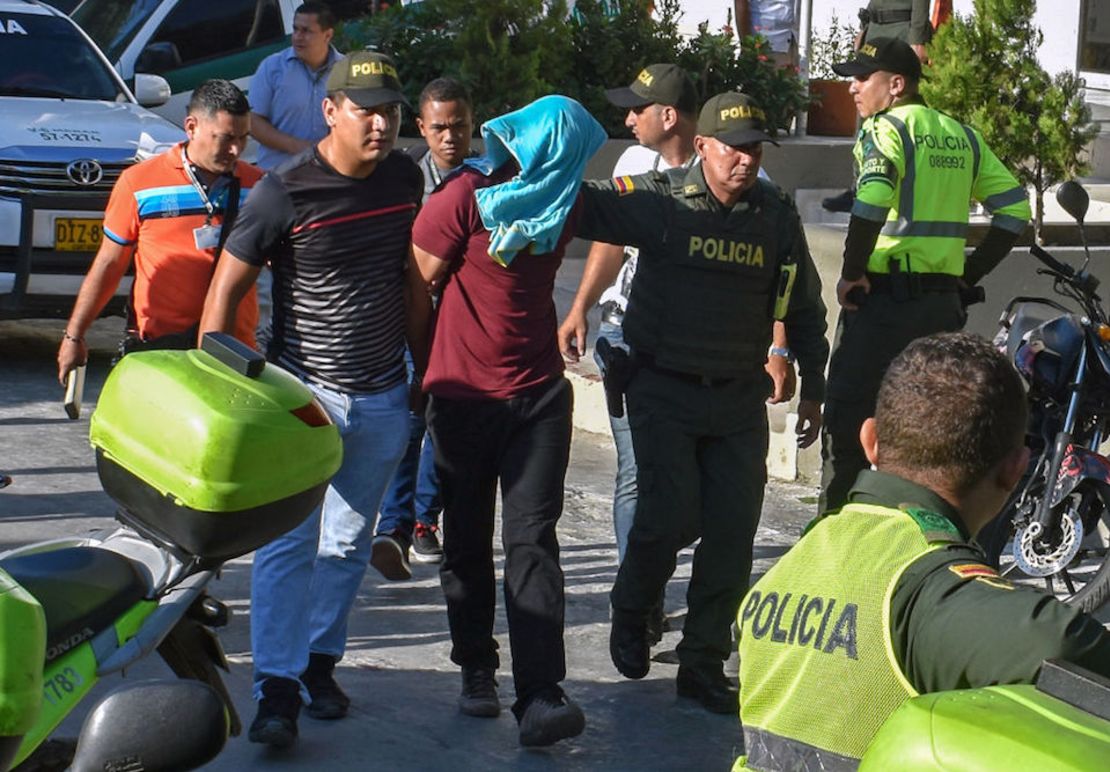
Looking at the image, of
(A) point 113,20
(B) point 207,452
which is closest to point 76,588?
(B) point 207,452

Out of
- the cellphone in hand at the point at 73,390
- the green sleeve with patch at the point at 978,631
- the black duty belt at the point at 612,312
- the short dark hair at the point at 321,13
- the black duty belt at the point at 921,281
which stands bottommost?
the cellphone in hand at the point at 73,390

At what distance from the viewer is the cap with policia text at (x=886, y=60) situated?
7145 mm

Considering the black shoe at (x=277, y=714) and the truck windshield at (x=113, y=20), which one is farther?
the truck windshield at (x=113, y=20)

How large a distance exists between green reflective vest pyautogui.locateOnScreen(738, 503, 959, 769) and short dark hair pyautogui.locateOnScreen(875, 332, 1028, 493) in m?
0.10

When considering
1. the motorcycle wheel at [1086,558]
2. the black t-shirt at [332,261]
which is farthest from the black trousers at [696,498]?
the motorcycle wheel at [1086,558]

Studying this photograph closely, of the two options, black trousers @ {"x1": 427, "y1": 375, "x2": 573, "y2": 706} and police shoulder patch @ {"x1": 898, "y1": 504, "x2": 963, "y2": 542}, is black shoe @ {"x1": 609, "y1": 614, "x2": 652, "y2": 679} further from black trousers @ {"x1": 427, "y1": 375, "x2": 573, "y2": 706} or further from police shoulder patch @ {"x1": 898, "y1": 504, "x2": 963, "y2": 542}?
police shoulder patch @ {"x1": 898, "y1": 504, "x2": 963, "y2": 542}

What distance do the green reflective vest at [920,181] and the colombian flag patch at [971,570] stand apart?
4516 mm

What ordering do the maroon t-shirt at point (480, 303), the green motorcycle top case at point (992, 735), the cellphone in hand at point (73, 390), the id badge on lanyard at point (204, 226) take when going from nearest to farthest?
the green motorcycle top case at point (992, 735), the maroon t-shirt at point (480, 303), the id badge on lanyard at point (204, 226), the cellphone in hand at point (73, 390)

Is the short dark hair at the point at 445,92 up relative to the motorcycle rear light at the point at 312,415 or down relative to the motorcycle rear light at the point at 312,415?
up

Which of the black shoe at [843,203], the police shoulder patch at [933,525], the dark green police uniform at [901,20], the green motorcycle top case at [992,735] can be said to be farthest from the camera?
the dark green police uniform at [901,20]

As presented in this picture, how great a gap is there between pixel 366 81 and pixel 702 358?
4.36 feet

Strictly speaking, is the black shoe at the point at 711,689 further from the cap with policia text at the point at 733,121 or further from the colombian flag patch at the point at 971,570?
the colombian flag patch at the point at 971,570

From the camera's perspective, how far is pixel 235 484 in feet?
→ 12.2

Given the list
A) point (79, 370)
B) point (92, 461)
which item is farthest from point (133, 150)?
point (79, 370)
